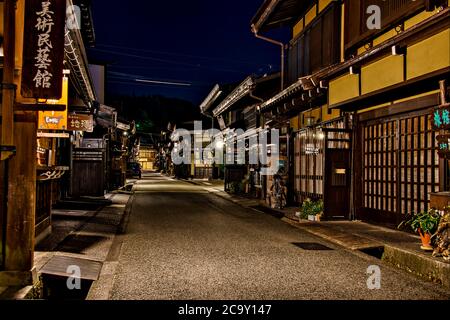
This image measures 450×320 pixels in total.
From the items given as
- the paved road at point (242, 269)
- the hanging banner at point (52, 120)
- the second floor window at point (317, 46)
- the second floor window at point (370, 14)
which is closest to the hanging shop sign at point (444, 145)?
the paved road at point (242, 269)

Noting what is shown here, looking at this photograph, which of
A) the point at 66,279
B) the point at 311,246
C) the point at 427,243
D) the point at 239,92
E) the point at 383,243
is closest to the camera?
the point at 66,279

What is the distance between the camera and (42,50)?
7312mm

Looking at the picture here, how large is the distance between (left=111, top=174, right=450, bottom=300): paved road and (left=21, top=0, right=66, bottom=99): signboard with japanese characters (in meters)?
3.60

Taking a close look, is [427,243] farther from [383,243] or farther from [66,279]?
[66,279]

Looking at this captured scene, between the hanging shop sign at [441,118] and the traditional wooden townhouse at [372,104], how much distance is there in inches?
30.7

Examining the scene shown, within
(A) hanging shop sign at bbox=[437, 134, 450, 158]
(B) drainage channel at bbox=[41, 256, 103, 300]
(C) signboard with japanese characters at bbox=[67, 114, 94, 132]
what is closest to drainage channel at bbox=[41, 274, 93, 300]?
(B) drainage channel at bbox=[41, 256, 103, 300]

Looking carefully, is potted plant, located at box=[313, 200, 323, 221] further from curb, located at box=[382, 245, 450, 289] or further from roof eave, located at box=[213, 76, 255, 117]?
roof eave, located at box=[213, 76, 255, 117]

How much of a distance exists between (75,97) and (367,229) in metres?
12.9

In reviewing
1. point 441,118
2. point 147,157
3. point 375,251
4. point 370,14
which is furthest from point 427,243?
point 147,157

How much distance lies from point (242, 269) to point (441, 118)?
571 cm

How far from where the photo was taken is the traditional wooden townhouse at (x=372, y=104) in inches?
462

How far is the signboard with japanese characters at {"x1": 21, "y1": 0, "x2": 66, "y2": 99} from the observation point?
7137 mm

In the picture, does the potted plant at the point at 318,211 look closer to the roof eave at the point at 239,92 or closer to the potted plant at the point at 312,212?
the potted plant at the point at 312,212

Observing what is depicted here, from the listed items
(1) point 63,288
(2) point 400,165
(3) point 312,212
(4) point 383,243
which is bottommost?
(1) point 63,288
